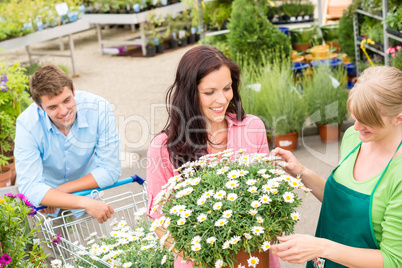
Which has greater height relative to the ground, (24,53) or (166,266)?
(166,266)

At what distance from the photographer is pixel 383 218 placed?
1431mm

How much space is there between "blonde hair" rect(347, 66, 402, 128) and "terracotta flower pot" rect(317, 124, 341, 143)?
11.9 ft

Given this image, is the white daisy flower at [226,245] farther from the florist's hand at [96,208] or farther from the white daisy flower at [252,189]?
the florist's hand at [96,208]

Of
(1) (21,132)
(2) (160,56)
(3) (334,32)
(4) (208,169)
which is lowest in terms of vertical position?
(2) (160,56)

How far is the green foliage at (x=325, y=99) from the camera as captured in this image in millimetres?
4949

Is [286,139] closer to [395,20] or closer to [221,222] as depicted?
[395,20]

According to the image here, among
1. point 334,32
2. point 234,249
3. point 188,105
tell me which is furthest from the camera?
point 334,32

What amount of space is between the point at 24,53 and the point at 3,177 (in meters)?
7.62

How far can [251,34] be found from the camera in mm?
5719

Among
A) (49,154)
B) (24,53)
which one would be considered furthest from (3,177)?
(24,53)

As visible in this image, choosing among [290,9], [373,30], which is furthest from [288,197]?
[290,9]

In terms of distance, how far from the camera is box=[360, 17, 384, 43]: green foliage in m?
5.72

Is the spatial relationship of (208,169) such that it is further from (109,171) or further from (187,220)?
(109,171)

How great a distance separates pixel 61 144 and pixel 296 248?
180 cm
